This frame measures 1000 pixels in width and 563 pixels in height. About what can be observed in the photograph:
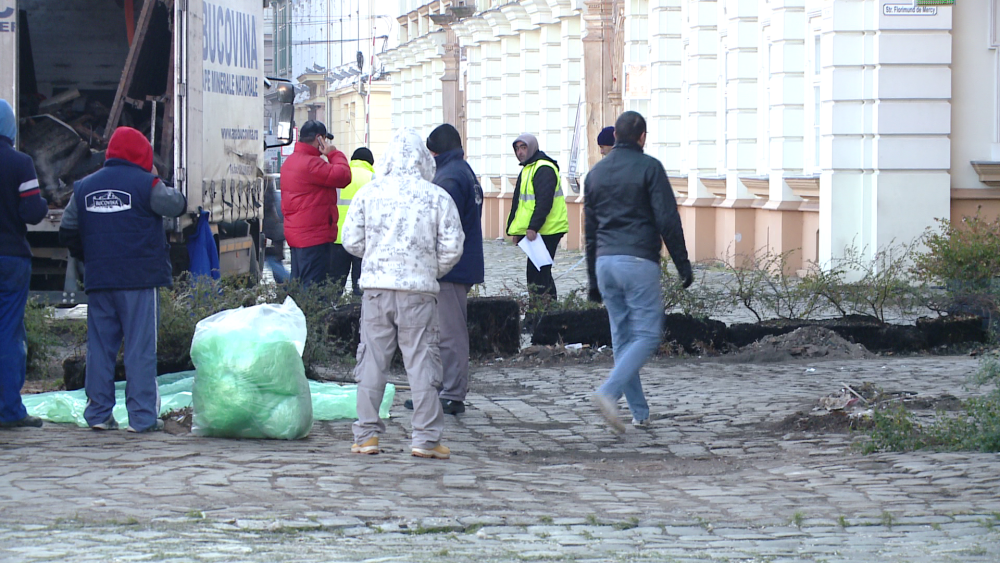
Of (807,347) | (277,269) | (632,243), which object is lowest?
(807,347)

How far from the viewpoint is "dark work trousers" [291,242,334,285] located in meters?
11.4

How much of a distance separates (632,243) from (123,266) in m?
2.68

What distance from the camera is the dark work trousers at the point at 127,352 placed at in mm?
7391

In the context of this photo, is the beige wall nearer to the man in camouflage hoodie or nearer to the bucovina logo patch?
the bucovina logo patch

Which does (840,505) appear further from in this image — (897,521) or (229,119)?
(229,119)

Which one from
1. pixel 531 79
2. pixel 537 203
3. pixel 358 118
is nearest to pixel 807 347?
pixel 537 203

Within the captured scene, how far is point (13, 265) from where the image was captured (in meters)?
7.44

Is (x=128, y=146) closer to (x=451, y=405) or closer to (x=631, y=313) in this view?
(x=451, y=405)

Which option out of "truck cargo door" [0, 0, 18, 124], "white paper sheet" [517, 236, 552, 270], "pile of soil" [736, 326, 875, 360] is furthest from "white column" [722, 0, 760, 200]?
"truck cargo door" [0, 0, 18, 124]

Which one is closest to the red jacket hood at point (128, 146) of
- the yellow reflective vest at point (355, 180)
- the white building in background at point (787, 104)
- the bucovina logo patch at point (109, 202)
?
the bucovina logo patch at point (109, 202)

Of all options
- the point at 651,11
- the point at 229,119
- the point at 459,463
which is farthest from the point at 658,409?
the point at 651,11

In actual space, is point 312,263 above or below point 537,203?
below

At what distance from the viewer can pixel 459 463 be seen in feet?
21.8

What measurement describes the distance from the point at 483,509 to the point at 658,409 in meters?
3.02
